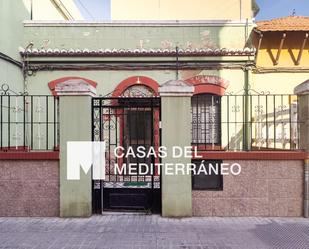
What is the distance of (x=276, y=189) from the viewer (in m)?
7.07

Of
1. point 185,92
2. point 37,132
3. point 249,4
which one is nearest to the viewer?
point 185,92

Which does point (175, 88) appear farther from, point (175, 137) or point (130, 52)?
point (130, 52)

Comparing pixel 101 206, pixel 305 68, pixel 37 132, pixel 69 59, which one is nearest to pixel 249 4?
pixel 305 68

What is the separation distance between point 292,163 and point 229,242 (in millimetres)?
2493

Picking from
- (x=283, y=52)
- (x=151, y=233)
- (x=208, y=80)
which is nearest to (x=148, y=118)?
(x=151, y=233)

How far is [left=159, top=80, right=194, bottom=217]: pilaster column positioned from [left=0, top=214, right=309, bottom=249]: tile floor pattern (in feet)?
1.00

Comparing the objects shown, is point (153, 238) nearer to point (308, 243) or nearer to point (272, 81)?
point (308, 243)

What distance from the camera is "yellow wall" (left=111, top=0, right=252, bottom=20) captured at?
18.2 metres

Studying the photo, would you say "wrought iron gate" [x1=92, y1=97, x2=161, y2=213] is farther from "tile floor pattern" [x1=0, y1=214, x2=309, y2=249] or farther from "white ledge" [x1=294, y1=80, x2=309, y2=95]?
"white ledge" [x1=294, y1=80, x2=309, y2=95]

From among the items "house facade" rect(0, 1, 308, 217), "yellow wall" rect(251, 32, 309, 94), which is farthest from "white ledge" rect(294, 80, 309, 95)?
"yellow wall" rect(251, 32, 309, 94)

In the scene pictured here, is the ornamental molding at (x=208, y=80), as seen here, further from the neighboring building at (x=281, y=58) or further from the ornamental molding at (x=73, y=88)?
the ornamental molding at (x=73, y=88)

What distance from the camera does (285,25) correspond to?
11602mm

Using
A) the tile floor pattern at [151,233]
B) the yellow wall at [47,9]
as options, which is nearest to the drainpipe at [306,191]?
the tile floor pattern at [151,233]

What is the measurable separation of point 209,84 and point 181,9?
30.9 ft
